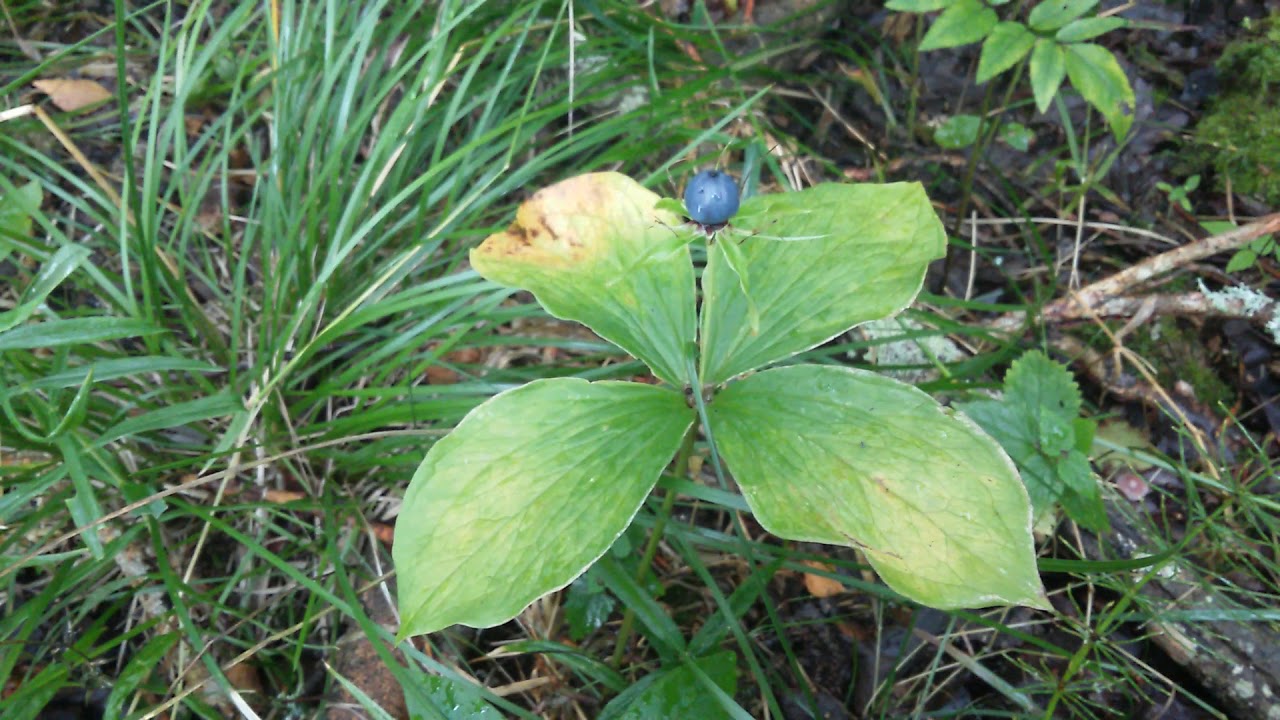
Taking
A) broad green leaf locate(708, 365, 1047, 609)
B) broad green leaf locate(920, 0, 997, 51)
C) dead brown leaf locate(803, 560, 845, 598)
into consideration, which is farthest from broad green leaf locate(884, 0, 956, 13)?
dead brown leaf locate(803, 560, 845, 598)

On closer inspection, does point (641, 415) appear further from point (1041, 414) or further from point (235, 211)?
point (235, 211)

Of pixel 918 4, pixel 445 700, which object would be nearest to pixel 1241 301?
pixel 918 4

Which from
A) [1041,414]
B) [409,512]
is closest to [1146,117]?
[1041,414]

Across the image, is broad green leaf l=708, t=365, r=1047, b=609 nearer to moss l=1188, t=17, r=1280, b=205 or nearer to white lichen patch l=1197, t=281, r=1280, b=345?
white lichen patch l=1197, t=281, r=1280, b=345

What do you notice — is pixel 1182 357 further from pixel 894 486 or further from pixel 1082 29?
pixel 894 486

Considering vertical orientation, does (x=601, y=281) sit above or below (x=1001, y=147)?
above
